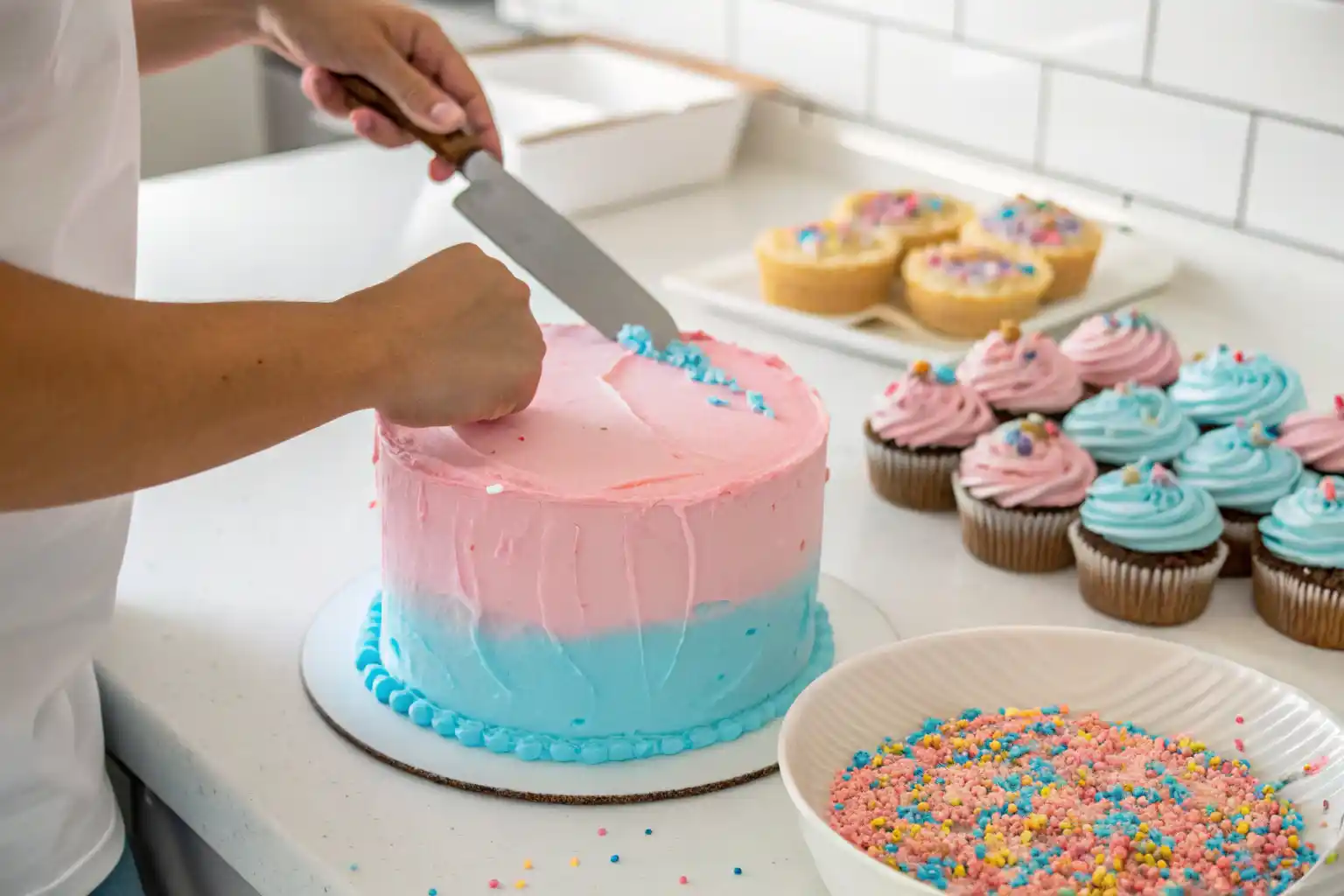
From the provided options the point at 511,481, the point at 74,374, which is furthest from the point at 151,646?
the point at 74,374

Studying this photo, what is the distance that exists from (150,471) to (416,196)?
1219 mm

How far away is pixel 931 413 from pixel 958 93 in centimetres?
67

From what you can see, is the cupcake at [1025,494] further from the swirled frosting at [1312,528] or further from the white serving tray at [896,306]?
the white serving tray at [896,306]

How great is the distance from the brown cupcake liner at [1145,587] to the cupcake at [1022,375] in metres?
0.17

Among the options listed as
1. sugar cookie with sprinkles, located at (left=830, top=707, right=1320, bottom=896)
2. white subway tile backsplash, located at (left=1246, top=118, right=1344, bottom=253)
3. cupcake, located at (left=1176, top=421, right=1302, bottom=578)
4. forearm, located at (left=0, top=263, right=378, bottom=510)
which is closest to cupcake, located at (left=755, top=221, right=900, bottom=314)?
white subway tile backsplash, located at (left=1246, top=118, right=1344, bottom=253)

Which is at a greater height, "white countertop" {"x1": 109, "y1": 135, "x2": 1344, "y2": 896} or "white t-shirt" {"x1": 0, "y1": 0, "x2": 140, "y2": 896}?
"white t-shirt" {"x1": 0, "y1": 0, "x2": 140, "y2": 896}

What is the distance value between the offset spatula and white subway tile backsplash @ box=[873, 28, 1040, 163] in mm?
741

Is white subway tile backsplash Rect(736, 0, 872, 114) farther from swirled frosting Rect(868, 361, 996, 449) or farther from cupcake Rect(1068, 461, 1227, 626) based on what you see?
cupcake Rect(1068, 461, 1227, 626)

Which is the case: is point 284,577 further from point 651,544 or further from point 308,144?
point 308,144

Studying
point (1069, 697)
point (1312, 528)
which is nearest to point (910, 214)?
point (1312, 528)

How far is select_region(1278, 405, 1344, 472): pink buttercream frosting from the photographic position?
1.14 metres

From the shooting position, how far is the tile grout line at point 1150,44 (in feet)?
5.05

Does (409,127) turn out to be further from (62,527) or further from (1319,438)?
(1319,438)

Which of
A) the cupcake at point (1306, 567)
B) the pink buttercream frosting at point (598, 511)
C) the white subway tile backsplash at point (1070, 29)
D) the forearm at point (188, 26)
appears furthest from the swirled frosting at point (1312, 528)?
the forearm at point (188, 26)
